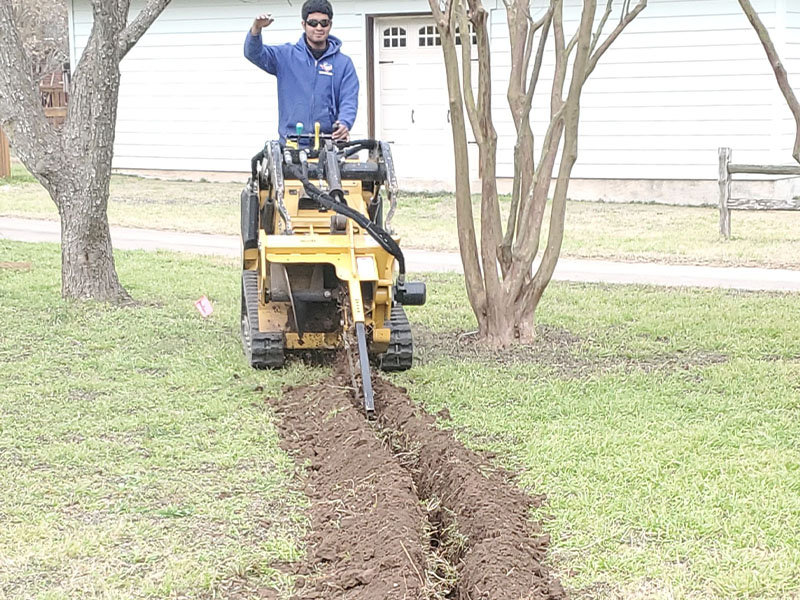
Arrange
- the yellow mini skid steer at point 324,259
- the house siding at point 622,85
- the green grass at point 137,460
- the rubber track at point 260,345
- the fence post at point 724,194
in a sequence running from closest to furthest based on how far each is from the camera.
→ the green grass at point 137,460 → the yellow mini skid steer at point 324,259 → the rubber track at point 260,345 → the fence post at point 724,194 → the house siding at point 622,85

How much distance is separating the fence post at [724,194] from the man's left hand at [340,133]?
8.76m

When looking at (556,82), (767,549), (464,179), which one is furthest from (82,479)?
(556,82)

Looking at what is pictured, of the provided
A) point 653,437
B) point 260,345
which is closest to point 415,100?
point 260,345

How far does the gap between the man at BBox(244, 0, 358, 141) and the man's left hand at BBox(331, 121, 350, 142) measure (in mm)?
21

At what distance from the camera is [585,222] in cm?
1745

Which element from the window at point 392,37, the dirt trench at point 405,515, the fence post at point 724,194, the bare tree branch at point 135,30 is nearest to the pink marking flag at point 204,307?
the bare tree branch at point 135,30

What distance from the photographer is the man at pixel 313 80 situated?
326 inches

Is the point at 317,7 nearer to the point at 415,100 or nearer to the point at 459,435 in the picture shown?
the point at 459,435

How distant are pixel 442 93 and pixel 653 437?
15381mm

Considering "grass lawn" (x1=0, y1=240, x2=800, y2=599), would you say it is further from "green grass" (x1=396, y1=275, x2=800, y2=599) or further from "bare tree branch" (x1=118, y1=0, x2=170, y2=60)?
"bare tree branch" (x1=118, y1=0, x2=170, y2=60)

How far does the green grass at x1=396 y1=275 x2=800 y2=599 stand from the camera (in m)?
4.79

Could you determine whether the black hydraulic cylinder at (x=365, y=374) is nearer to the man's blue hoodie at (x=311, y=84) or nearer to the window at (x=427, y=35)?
the man's blue hoodie at (x=311, y=84)

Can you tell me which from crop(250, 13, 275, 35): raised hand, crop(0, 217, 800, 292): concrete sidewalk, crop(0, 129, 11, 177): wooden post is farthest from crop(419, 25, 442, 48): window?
crop(250, 13, 275, 35): raised hand

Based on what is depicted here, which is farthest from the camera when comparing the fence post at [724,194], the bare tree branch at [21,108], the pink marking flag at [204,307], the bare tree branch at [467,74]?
the fence post at [724,194]
